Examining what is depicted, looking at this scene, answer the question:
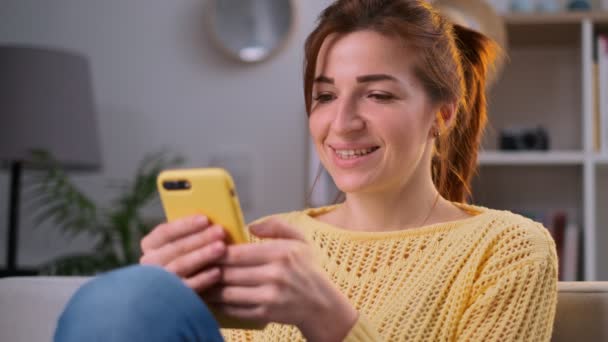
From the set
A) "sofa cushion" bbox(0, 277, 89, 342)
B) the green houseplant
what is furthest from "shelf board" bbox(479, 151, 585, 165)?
"sofa cushion" bbox(0, 277, 89, 342)

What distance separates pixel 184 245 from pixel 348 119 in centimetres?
40

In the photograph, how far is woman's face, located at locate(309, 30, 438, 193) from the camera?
127 cm

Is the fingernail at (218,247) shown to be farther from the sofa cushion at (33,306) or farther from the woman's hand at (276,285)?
the sofa cushion at (33,306)

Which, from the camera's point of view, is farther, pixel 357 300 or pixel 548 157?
pixel 548 157

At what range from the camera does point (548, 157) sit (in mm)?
2713

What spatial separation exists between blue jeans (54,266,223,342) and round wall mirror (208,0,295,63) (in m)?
2.32

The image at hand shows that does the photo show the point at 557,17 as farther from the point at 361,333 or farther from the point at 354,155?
the point at 361,333

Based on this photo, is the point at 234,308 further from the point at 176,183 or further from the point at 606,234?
the point at 606,234

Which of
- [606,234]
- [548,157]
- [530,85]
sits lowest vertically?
[606,234]

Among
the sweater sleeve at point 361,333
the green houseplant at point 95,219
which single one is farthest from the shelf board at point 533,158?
the sweater sleeve at point 361,333

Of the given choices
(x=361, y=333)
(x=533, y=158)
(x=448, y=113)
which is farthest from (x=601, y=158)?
(x=361, y=333)

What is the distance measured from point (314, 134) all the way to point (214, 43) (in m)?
1.93

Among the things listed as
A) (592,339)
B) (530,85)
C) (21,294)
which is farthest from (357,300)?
(530,85)

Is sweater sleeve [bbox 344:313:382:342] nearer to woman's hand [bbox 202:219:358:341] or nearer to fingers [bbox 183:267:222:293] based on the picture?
woman's hand [bbox 202:219:358:341]
